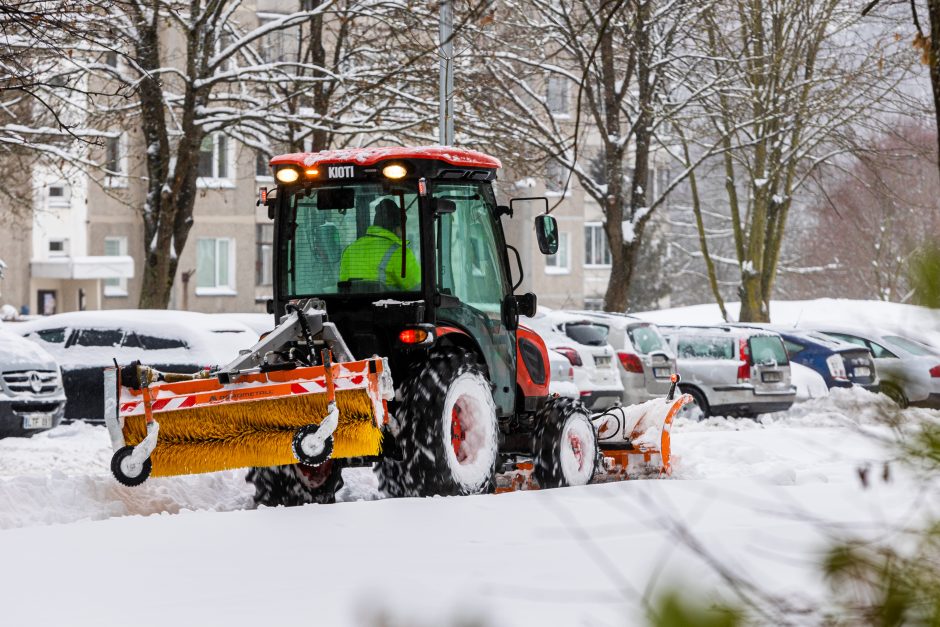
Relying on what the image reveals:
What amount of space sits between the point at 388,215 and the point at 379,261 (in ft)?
1.08

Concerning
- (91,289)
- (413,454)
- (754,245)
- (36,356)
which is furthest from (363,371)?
(91,289)

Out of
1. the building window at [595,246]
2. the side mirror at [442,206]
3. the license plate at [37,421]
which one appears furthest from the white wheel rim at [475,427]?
the building window at [595,246]

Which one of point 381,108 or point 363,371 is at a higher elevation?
point 381,108

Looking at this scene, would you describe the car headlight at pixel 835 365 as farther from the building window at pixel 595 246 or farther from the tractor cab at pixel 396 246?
the building window at pixel 595 246

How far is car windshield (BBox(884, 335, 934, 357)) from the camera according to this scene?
1789 mm

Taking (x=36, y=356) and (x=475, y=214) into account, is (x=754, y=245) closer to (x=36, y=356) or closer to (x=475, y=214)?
(x=36, y=356)

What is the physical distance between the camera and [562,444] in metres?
10.8

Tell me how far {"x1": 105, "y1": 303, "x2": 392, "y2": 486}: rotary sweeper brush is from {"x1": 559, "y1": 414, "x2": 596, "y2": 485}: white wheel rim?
2.21 meters

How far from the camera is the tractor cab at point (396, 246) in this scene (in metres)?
9.86

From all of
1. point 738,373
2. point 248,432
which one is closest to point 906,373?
point 248,432

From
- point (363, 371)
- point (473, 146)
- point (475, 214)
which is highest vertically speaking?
point (473, 146)

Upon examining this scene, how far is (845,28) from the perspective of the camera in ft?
104

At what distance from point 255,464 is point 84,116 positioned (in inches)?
790

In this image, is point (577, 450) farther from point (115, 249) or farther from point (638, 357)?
point (115, 249)
